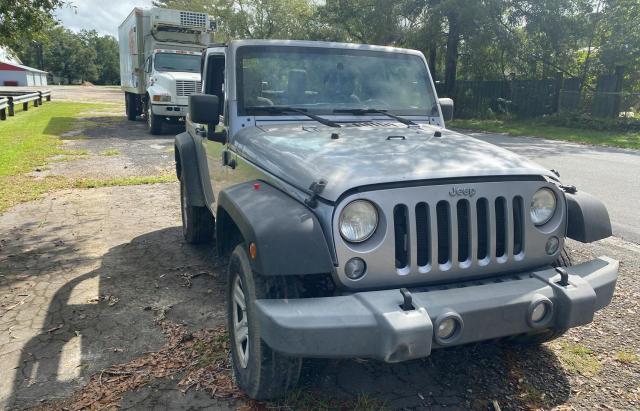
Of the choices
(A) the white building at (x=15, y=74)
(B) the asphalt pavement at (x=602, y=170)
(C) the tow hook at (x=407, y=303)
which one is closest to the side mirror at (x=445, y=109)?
(C) the tow hook at (x=407, y=303)

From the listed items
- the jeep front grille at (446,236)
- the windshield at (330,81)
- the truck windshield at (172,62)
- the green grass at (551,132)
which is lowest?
the green grass at (551,132)

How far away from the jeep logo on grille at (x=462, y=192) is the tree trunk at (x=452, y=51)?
21.9 metres

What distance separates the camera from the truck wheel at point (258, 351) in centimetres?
257

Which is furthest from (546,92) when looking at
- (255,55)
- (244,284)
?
(244,284)

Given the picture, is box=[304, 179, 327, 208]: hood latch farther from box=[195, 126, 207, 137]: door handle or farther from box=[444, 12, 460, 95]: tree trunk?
box=[444, 12, 460, 95]: tree trunk

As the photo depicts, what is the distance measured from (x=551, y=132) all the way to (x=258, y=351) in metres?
18.2

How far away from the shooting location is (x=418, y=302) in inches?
94.7

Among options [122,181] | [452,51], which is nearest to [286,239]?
[122,181]

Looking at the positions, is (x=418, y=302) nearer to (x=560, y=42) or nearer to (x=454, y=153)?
(x=454, y=153)

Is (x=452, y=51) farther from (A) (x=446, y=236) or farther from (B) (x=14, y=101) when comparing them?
(A) (x=446, y=236)

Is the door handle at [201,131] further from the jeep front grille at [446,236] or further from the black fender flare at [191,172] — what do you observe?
the jeep front grille at [446,236]

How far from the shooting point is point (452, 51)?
960 inches

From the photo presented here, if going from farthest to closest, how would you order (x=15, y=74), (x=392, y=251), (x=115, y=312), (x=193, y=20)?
(x=15, y=74)
(x=193, y=20)
(x=115, y=312)
(x=392, y=251)

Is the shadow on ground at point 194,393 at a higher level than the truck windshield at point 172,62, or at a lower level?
lower
